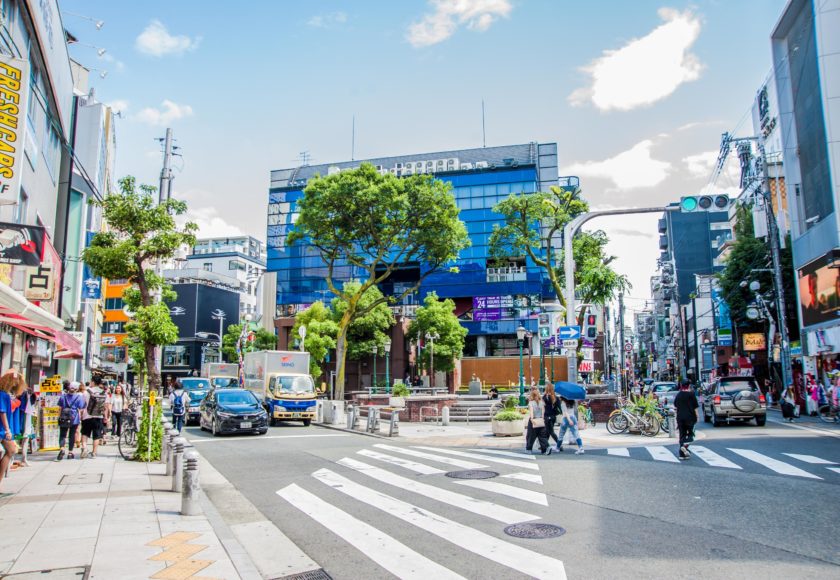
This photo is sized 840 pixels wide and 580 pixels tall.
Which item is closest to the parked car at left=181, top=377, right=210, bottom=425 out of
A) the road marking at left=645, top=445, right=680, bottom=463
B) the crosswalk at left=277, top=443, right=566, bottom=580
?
the crosswalk at left=277, top=443, right=566, bottom=580

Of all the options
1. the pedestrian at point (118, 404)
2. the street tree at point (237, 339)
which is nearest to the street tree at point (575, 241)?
the pedestrian at point (118, 404)

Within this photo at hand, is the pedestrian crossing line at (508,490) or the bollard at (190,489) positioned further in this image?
the pedestrian crossing line at (508,490)

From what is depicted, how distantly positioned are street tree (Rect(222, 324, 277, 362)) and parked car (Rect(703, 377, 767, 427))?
48596 mm

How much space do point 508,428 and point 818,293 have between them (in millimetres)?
22827

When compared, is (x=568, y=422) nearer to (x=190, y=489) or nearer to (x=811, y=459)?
(x=811, y=459)

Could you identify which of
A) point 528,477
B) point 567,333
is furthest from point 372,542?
point 567,333

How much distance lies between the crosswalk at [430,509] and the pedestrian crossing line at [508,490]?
15 mm

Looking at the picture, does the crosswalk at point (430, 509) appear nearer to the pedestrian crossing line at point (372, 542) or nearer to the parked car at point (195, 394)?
the pedestrian crossing line at point (372, 542)

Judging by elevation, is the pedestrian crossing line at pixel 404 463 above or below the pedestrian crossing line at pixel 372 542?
below

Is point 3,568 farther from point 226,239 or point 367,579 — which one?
point 226,239

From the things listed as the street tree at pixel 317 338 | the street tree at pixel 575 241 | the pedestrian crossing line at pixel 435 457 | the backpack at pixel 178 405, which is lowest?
the pedestrian crossing line at pixel 435 457

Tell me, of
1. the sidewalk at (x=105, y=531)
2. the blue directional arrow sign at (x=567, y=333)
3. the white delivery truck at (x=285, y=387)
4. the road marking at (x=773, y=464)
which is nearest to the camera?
the sidewalk at (x=105, y=531)

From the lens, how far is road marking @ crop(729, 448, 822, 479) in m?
11.2

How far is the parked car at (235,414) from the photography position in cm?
2030
